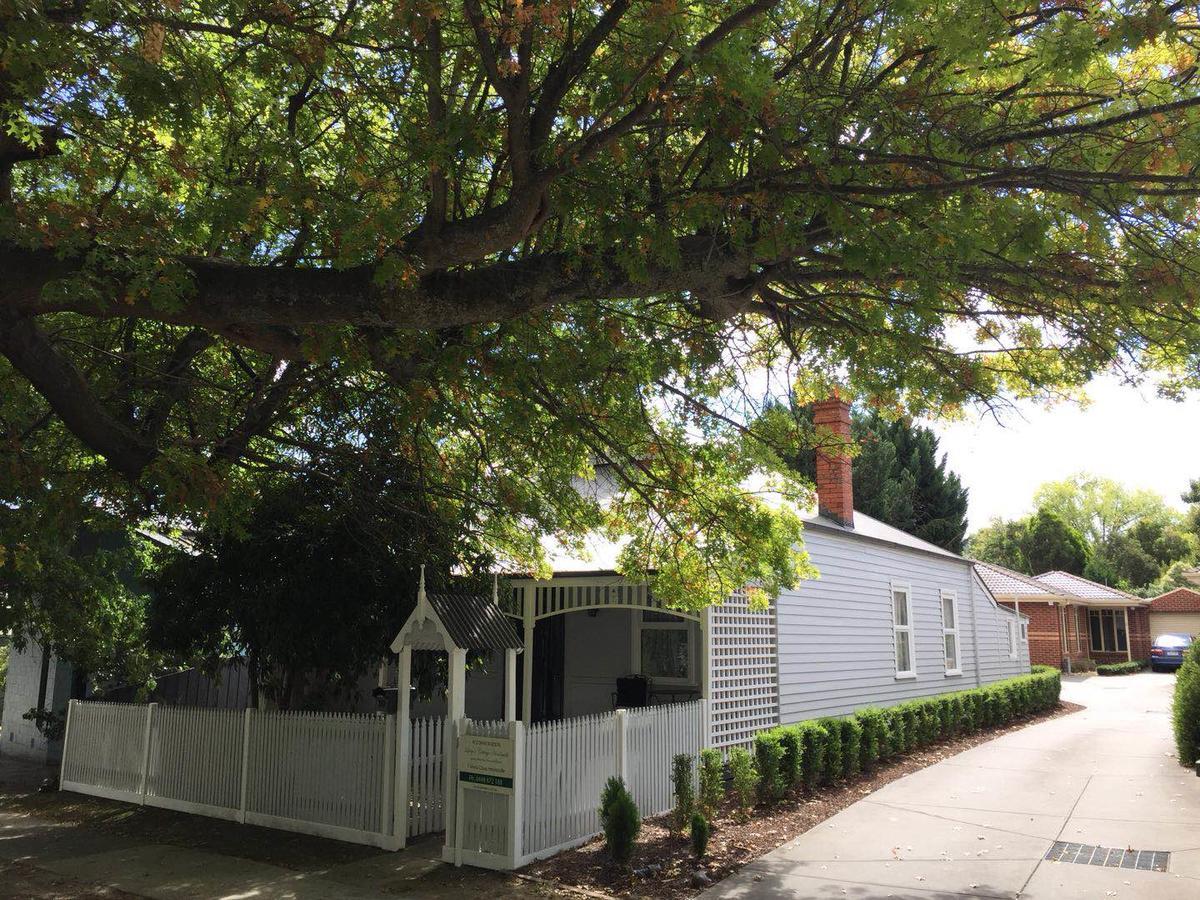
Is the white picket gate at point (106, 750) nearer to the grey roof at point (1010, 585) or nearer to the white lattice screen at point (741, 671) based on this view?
the white lattice screen at point (741, 671)

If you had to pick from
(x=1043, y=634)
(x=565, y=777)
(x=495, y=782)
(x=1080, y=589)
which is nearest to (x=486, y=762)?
(x=495, y=782)

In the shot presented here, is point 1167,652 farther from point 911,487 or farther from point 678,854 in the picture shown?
point 678,854

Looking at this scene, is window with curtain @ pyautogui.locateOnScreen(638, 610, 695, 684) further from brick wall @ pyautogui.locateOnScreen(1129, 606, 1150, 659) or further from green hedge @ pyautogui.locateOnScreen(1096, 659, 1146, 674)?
brick wall @ pyautogui.locateOnScreen(1129, 606, 1150, 659)

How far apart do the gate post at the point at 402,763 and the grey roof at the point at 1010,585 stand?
32903mm

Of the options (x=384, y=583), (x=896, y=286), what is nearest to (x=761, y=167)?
(x=896, y=286)

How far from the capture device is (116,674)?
1434 cm

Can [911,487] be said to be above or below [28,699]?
above

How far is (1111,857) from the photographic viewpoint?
850 centimetres

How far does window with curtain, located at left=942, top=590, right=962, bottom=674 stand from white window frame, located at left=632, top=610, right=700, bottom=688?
8044mm

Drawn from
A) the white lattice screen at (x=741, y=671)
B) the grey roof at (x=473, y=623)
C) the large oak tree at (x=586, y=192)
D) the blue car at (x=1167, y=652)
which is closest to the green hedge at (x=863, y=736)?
the white lattice screen at (x=741, y=671)

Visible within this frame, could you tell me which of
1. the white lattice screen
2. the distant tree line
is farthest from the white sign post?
the distant tree line

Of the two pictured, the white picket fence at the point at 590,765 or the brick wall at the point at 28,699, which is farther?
the brick wall at the point at 28,699

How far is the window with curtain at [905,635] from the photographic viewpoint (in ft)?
59.8

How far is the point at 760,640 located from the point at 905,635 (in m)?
6.77
